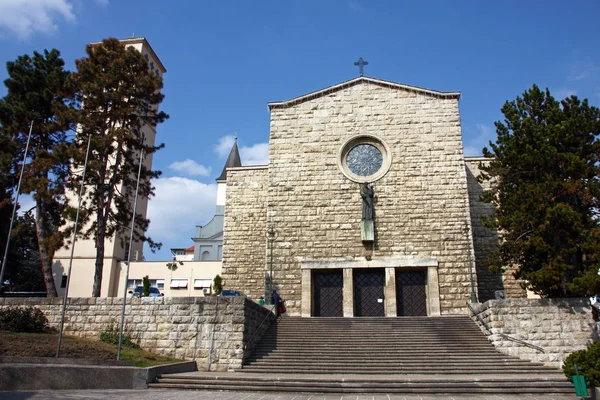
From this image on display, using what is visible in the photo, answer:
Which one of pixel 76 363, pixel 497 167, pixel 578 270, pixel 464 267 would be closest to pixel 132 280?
pixel 76 363

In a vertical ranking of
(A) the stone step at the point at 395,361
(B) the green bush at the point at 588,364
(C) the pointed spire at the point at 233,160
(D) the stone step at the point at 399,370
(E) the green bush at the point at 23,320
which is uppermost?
(C) the pointed spire at the point at 233,160

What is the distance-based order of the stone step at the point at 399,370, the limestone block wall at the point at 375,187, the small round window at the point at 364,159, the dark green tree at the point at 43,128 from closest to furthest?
the stone step at the point at 399,370
the dark green tree at the point at 43,128
the limestone block wall at the point at 375,187
the small round window at the point at 364,159

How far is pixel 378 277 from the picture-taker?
18.4 meters

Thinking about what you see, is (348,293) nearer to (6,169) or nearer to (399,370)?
(399,370)

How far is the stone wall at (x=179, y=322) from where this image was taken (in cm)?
1305

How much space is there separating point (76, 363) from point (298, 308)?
29.2 feet

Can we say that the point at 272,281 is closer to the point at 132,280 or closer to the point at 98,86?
the point at 98,86

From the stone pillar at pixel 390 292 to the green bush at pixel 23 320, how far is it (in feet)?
37.8


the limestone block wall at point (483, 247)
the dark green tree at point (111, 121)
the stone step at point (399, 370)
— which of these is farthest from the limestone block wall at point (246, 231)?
the limestone block wall at point (483, 247)

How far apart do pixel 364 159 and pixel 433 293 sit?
617 centimetres

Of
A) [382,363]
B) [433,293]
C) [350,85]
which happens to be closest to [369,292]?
[433,293]

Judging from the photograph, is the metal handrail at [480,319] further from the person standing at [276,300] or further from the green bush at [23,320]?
the green bush at [23,320]

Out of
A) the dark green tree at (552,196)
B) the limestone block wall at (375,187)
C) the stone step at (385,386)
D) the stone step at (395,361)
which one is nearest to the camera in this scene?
the stone step at (385,386)

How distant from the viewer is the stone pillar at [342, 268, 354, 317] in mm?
17797
